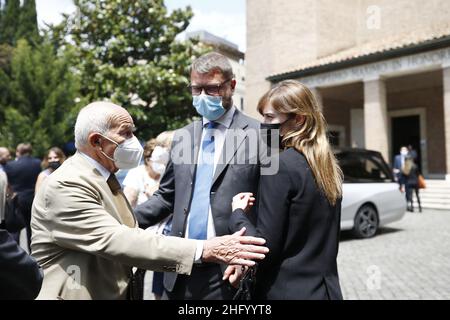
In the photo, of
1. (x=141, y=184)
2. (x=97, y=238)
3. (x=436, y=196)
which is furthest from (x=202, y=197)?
(x=436, y=196)

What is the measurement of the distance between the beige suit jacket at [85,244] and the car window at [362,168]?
23.8 feet

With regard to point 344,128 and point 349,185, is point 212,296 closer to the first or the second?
point 349,185

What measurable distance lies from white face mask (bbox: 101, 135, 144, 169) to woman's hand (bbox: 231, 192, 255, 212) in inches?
22.7

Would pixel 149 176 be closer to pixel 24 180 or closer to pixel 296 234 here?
pixel 296 234

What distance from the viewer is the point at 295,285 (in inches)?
79.6

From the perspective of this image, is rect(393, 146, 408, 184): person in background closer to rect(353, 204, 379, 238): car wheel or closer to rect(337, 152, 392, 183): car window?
rect(337, 152, 392, 183): car window

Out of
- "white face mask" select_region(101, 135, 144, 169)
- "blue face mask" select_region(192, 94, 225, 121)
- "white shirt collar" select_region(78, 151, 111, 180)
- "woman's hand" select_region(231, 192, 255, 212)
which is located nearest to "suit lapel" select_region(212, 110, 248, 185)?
"blue face mask" select_region(192, 94, 225, 121)

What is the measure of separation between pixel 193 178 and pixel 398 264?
203 inches

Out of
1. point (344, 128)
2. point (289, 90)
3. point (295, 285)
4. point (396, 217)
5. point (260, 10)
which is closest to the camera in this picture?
point (295, 285)

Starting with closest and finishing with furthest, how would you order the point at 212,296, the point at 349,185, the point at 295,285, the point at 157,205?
the point at 295,285, the point at 212,296, the point at 157,205, the point at 349,185

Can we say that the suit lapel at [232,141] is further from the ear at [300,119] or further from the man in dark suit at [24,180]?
the man in dark suit at [24,180]

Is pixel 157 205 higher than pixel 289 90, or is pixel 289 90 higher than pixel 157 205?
pixel 289 90

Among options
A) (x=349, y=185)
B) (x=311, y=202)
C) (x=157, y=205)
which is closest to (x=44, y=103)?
(x=349, y=185)

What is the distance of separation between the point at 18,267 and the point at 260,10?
957 inches
